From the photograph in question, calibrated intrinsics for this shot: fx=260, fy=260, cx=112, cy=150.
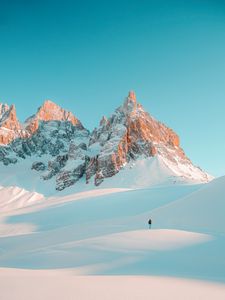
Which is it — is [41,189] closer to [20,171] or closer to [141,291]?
[20,171]

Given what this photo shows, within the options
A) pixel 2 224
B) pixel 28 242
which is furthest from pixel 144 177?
pixel 28 242

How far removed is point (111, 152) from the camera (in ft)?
282

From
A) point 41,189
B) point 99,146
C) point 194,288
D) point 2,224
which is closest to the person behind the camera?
point 194,288

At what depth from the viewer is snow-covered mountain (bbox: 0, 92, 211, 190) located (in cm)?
8144

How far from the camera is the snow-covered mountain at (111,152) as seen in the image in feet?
267

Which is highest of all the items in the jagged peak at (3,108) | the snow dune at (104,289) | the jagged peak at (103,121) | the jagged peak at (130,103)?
the jagged peak at (3,108)

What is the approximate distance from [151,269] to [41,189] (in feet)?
275

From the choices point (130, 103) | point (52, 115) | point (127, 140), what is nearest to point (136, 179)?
point (127, 140)

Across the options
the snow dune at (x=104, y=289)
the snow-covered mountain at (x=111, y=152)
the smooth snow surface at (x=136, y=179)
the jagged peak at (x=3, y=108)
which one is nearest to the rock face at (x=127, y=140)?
the snow-covered mountain at (x=111, y=152)

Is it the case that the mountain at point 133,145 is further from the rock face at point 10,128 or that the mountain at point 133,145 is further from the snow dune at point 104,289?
the snow dune at point 104,289

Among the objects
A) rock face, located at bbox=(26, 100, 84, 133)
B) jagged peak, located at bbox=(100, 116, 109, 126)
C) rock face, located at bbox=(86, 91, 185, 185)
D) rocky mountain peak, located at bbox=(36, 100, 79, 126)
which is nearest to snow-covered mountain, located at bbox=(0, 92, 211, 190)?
rock face, located at bbox=(86, 91, 185, 185)

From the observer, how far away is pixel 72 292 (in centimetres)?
707

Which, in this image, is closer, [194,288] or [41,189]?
[194,288]

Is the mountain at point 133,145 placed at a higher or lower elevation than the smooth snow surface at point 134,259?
higher
